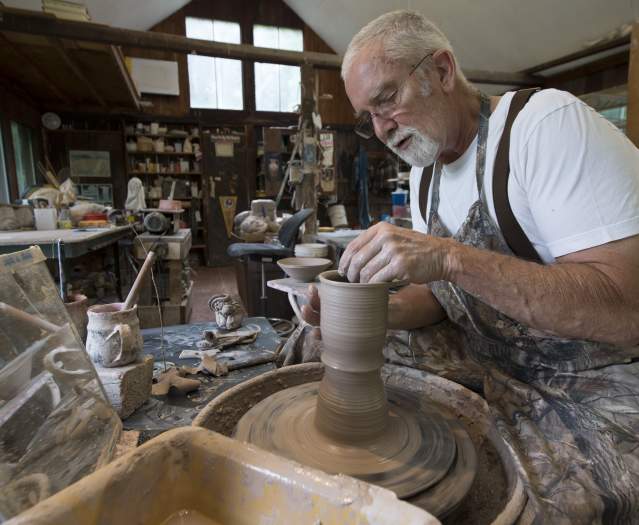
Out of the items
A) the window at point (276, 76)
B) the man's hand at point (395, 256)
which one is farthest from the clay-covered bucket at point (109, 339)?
the window at point (276, 76)

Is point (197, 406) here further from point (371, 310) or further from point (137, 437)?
point (371, 310)

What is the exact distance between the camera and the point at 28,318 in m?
0.96

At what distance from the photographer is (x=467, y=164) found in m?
1.47

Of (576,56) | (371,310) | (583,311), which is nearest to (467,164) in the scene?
(583,311)

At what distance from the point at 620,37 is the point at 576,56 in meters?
0.76

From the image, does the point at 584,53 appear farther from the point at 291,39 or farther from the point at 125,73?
the point at 125,73

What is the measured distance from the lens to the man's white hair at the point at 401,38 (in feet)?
4.35

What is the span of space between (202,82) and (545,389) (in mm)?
9174

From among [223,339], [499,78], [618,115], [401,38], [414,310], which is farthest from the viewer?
[499,78]

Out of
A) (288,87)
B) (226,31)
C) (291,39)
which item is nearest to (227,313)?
(288,87)

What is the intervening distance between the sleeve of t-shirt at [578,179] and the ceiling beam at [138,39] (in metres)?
3.96

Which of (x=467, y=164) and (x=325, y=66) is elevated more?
(x=325, y=66)

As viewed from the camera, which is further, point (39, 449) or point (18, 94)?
point (18, 94)

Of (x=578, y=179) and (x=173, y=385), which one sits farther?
(x=173, y=385)
